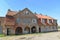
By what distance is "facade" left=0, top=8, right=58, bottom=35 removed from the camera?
43.7 metres

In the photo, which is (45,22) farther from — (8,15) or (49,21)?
(8,15)

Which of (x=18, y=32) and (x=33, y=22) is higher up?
(x=33, y=22)

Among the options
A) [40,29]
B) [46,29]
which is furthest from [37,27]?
[46,29]

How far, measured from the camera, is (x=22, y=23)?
4631 centimetres

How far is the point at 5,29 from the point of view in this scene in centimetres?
4275

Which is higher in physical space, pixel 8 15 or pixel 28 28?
pixel 8 15

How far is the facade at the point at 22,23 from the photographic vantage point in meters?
43.7

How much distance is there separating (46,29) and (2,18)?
19.2 m

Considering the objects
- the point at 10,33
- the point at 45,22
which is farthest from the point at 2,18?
the point at 45,22

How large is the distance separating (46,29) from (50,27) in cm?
347

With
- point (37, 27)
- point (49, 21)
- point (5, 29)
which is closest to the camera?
point (5, 29)

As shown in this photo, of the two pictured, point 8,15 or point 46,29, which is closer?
point 8,15

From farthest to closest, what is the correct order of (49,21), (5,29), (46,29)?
1. (49,21)
2. (46,29)
3. (5,29)

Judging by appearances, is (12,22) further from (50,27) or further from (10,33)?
(50,27)
